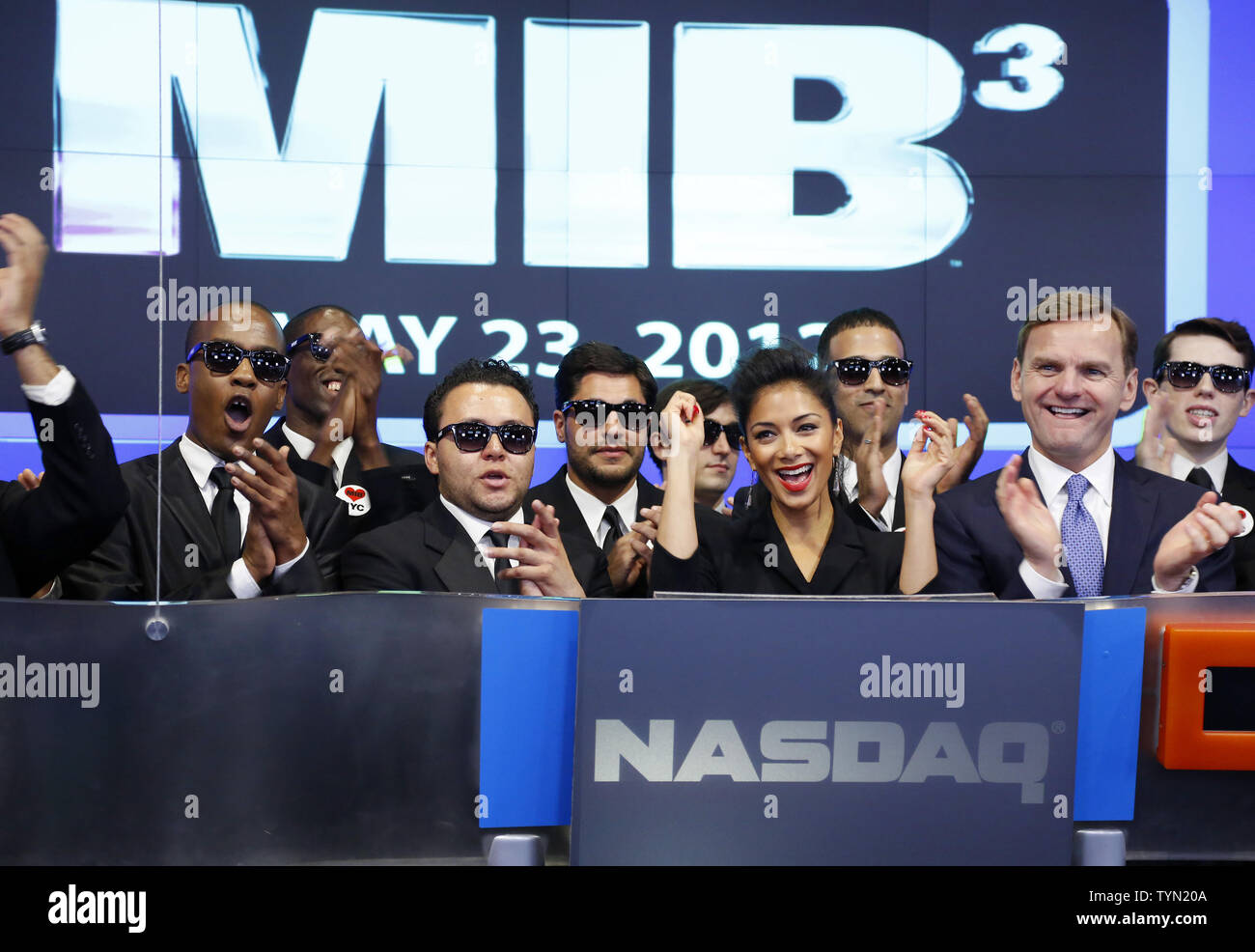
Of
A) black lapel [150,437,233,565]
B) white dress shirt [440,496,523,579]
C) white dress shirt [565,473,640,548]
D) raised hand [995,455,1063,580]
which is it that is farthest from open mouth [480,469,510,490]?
raised hand [995,455,1063,580]

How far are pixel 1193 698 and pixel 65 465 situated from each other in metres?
2.97

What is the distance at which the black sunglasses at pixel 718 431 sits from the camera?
4.27 metres

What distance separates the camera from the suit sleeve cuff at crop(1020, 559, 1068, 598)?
345 cm

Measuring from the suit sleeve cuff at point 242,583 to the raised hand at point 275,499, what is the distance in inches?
3.4

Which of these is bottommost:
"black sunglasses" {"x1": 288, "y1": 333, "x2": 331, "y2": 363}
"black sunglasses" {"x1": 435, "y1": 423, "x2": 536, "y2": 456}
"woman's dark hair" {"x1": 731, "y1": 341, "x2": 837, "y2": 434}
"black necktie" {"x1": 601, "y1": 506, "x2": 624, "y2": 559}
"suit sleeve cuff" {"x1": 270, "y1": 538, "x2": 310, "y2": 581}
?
"suit sleeve cuff" {"x1": 270, "y1": 538, "x2": 310, "y2": 581}

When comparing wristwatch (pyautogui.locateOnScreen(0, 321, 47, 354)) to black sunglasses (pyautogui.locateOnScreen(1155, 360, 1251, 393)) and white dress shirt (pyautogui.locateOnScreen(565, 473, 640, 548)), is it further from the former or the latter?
black sunglasses (pyautogui.locateOnScreen(1155, 360, 1251, 393))

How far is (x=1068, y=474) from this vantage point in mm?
3838

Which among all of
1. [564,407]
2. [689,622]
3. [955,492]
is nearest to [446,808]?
[689,622]

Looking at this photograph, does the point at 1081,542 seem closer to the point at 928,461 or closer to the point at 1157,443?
the point at 928,461

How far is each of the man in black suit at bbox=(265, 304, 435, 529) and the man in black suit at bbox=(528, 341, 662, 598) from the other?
48cm

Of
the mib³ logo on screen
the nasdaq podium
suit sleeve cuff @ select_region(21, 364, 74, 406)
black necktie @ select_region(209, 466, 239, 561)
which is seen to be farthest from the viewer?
the mib³ logo on screen

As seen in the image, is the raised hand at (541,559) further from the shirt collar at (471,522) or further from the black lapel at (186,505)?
the black lapel at (186,505)

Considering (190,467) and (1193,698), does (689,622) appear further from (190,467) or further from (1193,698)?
(190,467)

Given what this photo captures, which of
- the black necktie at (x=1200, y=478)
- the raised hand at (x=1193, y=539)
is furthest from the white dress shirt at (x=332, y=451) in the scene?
the black necktie at (x=1200, y=478)
